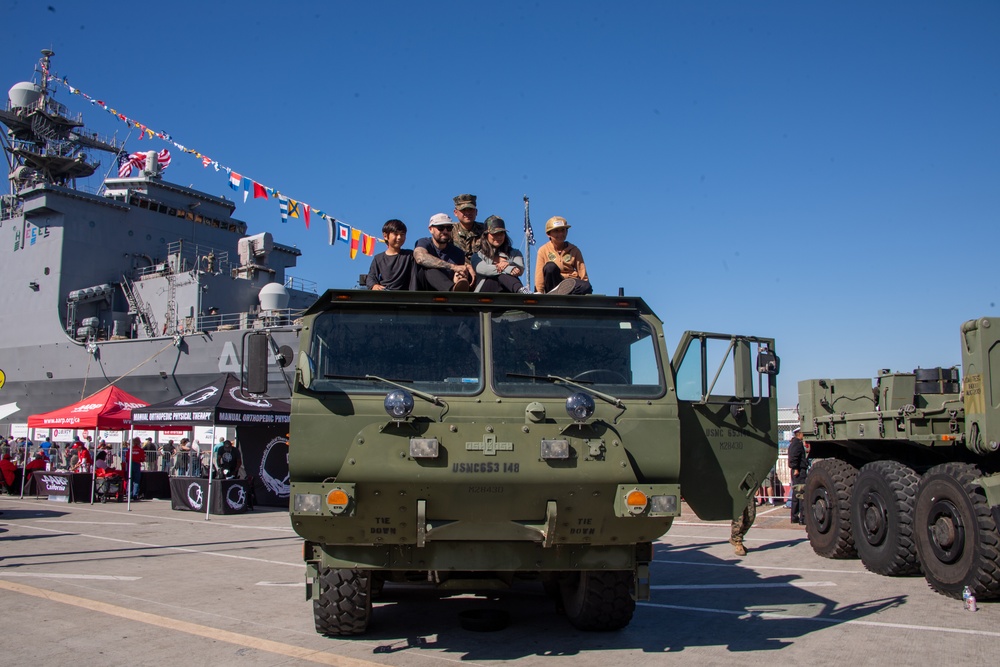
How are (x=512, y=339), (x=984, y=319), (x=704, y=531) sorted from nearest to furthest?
→ 1. (x=512, y=339)
2. (x=984, y=319)
3. (x=704, y=531)

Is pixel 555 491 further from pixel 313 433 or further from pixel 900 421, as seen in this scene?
pixel 900 421

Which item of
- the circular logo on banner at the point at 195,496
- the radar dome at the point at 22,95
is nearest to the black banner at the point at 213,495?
the circular logo on banner at the point at 195,496

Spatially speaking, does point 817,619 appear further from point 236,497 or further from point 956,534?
point 236,497

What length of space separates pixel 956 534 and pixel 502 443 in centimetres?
480

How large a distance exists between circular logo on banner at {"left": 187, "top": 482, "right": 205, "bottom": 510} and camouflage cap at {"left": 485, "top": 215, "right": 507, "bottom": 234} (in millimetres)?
12361

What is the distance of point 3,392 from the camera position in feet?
106

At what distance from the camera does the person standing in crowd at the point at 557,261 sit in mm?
6980

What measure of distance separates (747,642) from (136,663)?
4.36 meters

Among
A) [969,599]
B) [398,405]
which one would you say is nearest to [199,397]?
[398,405]

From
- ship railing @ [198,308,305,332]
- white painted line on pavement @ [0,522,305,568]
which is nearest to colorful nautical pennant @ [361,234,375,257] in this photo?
ship railing @ [198,308,305,332]

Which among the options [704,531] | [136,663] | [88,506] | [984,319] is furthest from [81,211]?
[984,319]

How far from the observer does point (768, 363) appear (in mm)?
5977

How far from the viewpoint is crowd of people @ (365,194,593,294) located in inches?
263

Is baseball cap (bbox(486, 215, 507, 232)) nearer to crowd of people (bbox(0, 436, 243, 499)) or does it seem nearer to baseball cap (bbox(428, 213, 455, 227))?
baseball cap (bbox(428, 213, 455, 227))
